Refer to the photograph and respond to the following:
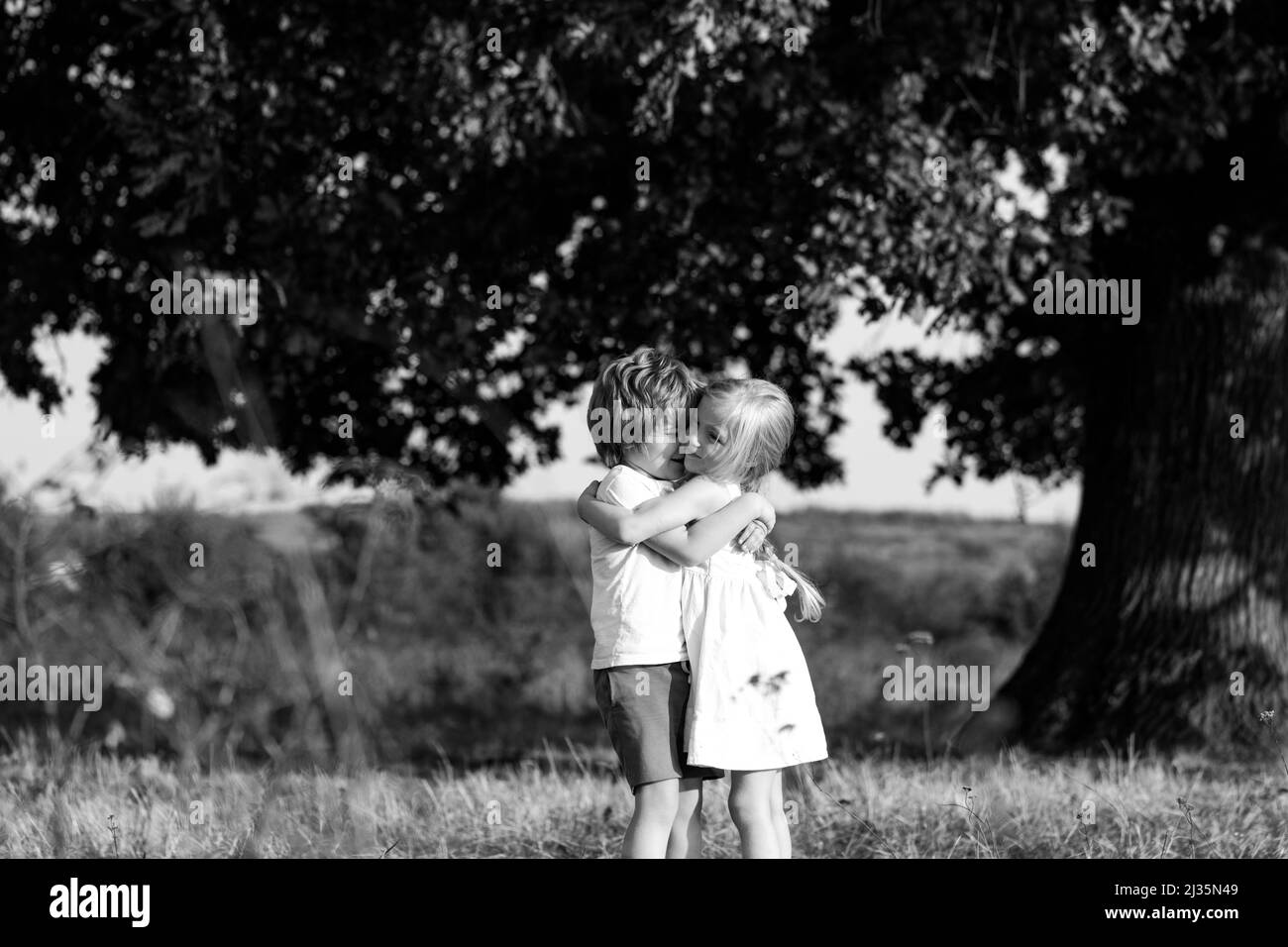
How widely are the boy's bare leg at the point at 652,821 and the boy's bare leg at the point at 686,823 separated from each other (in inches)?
3.1

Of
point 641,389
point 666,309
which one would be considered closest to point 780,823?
point 641,389

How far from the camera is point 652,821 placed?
369 centimetres

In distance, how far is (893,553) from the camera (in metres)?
28.1

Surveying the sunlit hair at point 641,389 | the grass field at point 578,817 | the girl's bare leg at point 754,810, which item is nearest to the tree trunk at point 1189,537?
the grass field at point 578,817

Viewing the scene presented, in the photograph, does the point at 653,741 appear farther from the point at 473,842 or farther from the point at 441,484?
the point at 441,484

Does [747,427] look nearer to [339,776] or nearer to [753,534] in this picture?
[753,534]

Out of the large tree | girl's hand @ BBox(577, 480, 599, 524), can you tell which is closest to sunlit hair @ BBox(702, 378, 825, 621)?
girl's hand @ BBox(577, 480, 599, 524)

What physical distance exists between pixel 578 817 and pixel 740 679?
6.22 feet

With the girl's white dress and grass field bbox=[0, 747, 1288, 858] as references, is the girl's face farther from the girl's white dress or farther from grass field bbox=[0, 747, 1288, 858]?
grass field bbox=[0, 747, 1288, 858]

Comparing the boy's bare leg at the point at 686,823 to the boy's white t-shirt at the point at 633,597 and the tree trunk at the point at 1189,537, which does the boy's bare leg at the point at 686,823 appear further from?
the tree trunk at the point at 1189,537

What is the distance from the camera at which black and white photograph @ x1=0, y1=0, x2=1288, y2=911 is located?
552cm

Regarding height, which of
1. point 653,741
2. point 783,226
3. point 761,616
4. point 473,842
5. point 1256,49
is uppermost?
point 1256,49

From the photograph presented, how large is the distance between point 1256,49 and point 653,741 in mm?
5811
